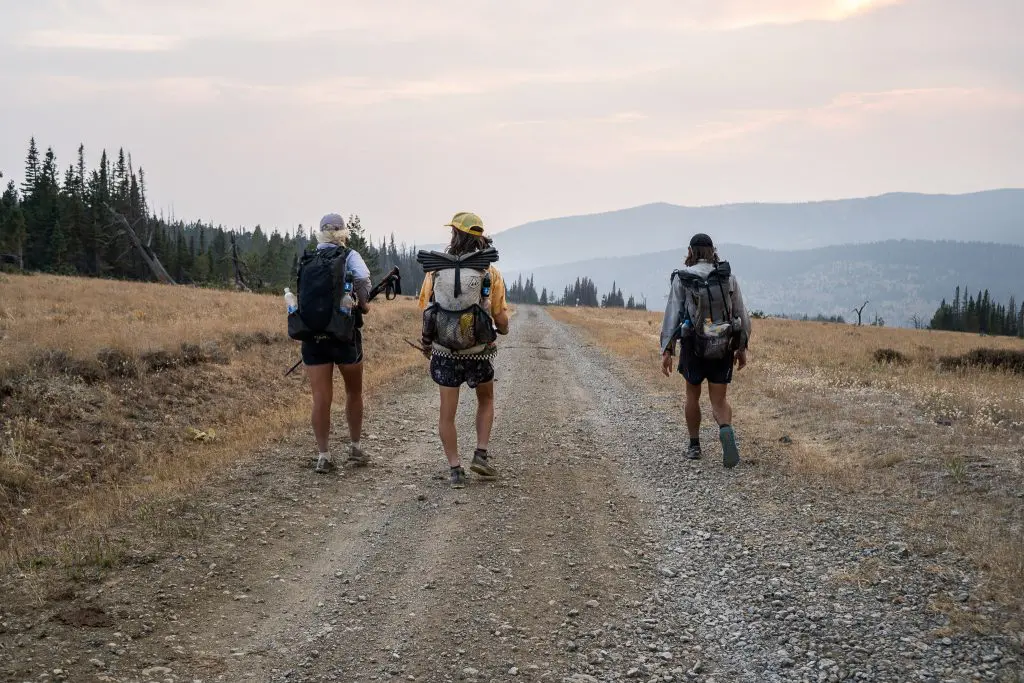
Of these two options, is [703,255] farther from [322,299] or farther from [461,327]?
[322,299]

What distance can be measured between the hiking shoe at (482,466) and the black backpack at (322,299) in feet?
5.63

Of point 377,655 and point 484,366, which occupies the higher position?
point 484,366

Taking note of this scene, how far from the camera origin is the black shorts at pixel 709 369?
7.64 metres

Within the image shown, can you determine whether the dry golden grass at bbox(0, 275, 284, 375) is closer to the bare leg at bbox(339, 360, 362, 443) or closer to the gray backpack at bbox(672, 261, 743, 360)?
the bare leg at bbox(339, 360, 362, 443)

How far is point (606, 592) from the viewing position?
14.9 ft

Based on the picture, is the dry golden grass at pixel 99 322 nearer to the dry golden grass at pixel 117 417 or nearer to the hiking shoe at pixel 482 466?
the dry golden grass at pixel 117 417

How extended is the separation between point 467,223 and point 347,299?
1.36 metres

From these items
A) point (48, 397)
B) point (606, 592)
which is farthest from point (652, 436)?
point (48, 397)

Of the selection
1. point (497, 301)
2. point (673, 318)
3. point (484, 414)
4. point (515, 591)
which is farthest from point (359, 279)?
point (515, 591)

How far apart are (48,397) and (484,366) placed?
589 cm

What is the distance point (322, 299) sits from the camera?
22.2ft

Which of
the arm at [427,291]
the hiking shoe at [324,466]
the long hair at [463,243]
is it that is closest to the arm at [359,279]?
the arm at [427,291]

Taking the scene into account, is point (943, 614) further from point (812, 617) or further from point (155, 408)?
point (155, 408)

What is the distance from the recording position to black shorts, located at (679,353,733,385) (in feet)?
25.1
